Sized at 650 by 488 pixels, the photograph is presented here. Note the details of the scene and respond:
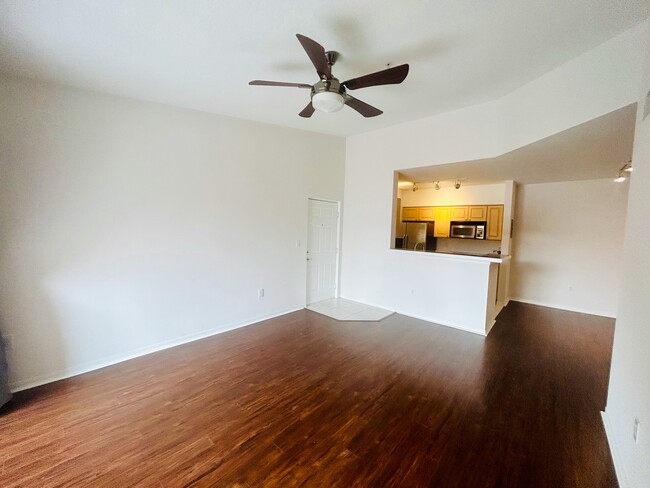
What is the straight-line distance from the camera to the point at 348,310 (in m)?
4.64

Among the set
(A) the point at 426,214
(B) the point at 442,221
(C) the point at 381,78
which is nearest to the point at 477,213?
(B) the point at 442,221

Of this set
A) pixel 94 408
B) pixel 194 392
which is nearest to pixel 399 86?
pixel 194 392

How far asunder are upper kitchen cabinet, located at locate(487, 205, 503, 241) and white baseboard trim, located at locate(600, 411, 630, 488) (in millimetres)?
4204

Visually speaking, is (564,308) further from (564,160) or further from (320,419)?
(320,419)

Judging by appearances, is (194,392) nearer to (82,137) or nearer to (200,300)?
(200,300)

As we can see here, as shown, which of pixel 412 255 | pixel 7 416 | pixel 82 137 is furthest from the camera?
pixel 412 255

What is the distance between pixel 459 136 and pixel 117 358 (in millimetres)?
5202

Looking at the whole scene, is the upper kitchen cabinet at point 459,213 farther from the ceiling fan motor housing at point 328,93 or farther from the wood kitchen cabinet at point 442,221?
the ceiling fan motor housing at point 328,93

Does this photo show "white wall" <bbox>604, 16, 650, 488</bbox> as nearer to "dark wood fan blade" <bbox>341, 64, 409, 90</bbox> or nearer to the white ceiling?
the white ceiling

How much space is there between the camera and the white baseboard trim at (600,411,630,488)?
5.00 feet

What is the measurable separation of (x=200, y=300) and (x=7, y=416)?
68.8 inches

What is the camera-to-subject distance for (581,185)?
16.5 feet

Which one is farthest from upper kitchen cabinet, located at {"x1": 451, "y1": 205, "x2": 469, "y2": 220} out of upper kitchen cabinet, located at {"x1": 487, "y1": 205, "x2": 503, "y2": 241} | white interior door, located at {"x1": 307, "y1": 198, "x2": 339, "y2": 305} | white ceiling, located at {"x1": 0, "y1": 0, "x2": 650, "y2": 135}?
white ceiling, located at {"x1": 0, "y1": 0, "x2": 650, "y2": 135}

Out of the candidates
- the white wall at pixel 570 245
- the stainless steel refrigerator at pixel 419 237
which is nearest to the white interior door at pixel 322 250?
the stainless steel refrigerator at pixel 419 237
